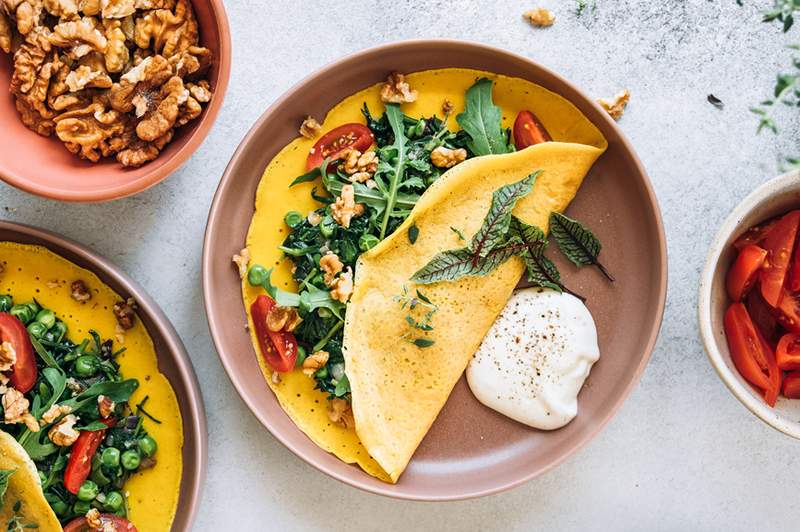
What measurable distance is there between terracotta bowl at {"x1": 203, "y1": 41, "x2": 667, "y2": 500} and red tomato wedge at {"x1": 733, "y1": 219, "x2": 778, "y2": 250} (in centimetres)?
29

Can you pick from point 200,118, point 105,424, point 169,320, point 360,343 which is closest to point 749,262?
point 360,343

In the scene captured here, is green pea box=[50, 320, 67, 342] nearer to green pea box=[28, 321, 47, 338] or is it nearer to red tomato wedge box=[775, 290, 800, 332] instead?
green pea box=[28, 321, 47, 338]

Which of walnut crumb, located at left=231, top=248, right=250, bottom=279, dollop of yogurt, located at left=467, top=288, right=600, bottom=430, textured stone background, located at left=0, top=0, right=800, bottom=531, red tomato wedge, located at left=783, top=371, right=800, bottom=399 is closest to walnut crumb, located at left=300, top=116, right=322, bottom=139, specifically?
textured stone background, located at left=0, top=0, right=800, bottom=531

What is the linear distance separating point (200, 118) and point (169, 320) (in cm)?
94

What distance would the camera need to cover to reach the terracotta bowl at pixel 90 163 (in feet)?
9.50

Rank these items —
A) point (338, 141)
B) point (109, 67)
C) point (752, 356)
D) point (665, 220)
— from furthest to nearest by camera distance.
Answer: point (665, 220), point (338, 141), point (752, 356), point (109, 67)

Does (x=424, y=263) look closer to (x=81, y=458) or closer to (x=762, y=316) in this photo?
(x=762, y=316)

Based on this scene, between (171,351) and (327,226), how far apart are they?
2.65ft

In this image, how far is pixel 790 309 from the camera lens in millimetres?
2928

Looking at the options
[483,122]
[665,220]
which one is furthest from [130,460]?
[665,220]

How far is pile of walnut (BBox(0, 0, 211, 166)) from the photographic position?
286 centimetres

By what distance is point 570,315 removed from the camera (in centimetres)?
312

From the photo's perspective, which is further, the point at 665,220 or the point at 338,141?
the point at 665,220

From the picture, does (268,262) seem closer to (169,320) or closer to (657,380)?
(169,320)
